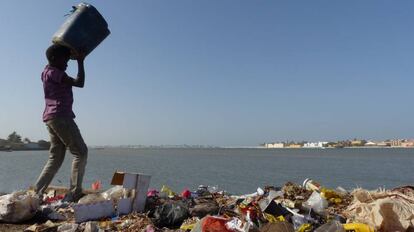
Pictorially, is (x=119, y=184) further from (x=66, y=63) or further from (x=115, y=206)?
(x=66, y=63)

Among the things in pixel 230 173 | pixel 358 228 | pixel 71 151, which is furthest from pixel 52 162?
pixel 230 173

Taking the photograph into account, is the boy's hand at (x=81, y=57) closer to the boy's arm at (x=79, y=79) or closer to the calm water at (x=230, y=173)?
the boy's arm at (x=79, y=79)

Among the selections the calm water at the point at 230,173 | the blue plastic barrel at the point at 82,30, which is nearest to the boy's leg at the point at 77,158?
the blue plastic barrel at the point at 82,30

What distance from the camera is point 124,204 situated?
4.39 metres

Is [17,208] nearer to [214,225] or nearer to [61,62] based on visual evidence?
[61,62]

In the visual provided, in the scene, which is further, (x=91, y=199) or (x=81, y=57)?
(x=81, y=57)

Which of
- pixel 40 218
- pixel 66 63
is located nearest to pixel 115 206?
pixel 40 218

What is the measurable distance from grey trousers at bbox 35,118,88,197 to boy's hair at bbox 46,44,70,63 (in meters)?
0.83

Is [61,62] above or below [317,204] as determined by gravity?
above

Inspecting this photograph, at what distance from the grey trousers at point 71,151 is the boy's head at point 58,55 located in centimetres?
74

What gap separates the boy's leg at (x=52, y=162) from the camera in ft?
16.9

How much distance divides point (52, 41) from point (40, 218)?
7.24 ft

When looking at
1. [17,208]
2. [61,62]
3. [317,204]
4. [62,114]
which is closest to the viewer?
[17,208]

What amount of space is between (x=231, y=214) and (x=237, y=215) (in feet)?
0.37
